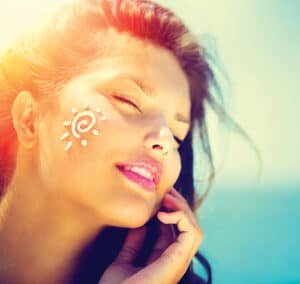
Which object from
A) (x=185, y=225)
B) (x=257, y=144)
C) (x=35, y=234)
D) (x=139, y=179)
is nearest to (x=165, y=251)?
(x=185, y=225)

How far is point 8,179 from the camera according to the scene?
1378mm

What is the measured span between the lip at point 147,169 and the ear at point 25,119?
24 centimetres

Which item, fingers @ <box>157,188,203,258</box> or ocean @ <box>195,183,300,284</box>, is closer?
fingers @ <box>157,188,203,258</box>

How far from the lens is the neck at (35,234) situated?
1323 mm

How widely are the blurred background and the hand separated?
0.62 ft

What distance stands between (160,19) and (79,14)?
209mm

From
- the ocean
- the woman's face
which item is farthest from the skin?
the ocean

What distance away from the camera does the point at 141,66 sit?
1.27 meters

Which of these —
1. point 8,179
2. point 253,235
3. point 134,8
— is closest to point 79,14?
point 134,8

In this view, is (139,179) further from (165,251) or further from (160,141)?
(165,251)

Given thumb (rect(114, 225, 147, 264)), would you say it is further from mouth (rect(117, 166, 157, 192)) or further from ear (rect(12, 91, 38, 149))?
ear (rect(12, 91, 38, 149))

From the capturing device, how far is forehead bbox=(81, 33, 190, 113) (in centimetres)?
126

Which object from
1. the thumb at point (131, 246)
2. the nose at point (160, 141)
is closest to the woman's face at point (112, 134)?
the nose at point (160, 141)

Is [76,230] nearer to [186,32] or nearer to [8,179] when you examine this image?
[8,179]
